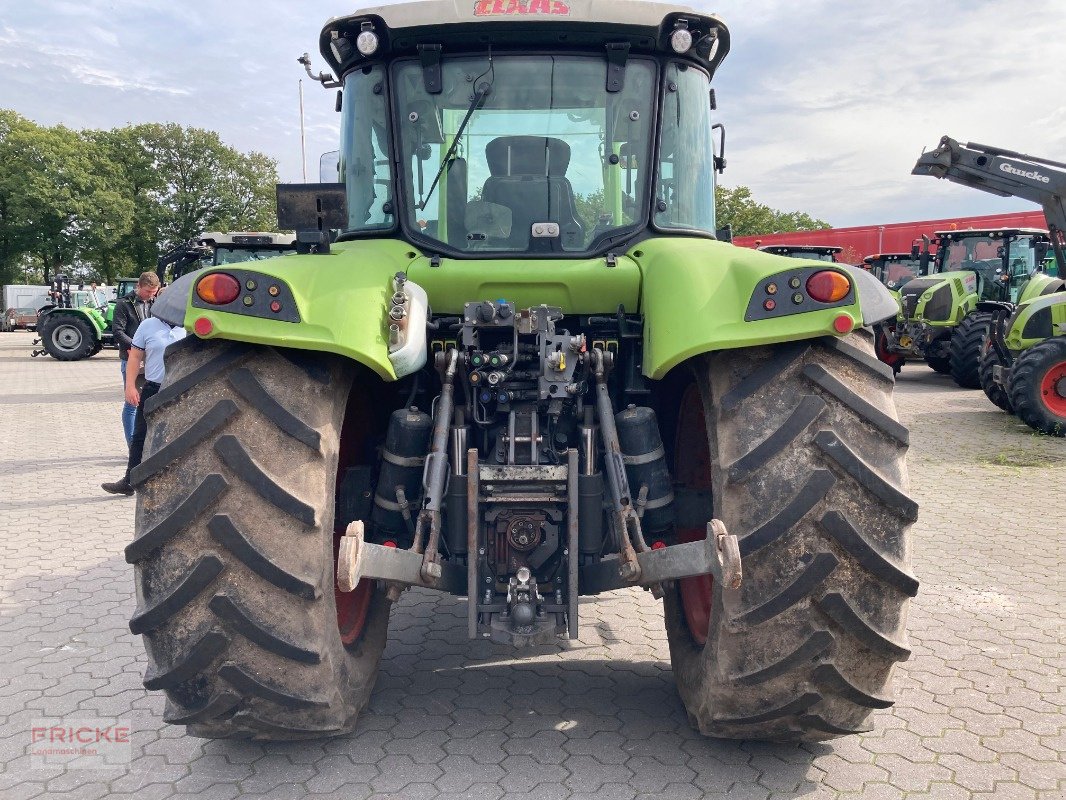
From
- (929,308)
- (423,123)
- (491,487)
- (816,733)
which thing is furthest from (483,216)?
(929,308)

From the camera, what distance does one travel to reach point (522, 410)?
132 inches

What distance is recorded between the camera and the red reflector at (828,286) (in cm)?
270

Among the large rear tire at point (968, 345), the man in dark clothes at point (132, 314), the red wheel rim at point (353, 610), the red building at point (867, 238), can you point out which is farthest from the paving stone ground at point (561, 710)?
the red building at point (867, 238)

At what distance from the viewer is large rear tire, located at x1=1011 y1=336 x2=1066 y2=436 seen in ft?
34.7

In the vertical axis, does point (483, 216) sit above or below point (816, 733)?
above

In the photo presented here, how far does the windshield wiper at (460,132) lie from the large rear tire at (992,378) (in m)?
11.1

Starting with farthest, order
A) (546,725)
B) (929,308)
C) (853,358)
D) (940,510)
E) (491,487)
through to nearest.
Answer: (929,308) → (940,510) → (546,725) → (491,487) → (853,358)

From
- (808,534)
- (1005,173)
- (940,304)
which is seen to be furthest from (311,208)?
(940,304)

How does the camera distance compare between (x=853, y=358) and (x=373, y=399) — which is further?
(x=373, y=399)

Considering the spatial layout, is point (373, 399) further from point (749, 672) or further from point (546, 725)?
point (749, 672)

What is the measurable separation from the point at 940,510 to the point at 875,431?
17.5 ft

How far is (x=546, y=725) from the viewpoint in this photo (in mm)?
3473

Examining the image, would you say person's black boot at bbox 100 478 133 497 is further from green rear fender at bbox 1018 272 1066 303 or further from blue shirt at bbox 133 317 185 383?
green rear fender at bbox 1018 272 1066 303

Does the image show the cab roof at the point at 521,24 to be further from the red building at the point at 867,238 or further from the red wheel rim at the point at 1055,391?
the red building at the point at 867,238
